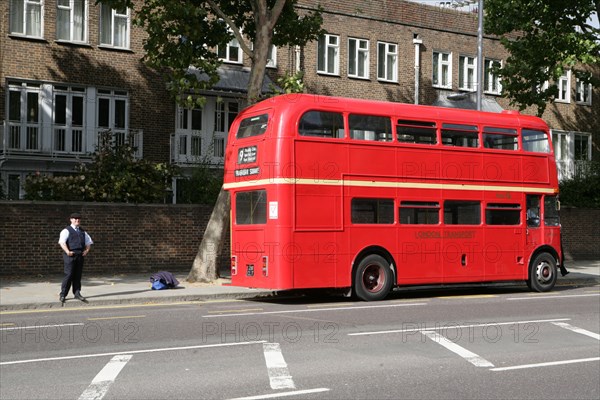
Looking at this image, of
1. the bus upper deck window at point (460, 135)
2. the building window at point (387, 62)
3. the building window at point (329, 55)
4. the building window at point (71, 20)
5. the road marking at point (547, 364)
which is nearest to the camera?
the road marking at point (547, 364)

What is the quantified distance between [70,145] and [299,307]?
52.6 feet

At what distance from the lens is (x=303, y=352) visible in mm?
10578

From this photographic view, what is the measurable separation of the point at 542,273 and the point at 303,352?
12.1m

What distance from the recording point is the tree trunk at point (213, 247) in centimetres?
2120

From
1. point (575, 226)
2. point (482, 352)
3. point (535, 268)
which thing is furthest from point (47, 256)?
point (575, 226)

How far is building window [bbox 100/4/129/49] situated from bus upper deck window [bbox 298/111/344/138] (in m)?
15.4

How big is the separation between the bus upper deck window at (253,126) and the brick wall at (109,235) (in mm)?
7123

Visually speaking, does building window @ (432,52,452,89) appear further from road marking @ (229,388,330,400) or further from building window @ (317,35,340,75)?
road marking @ (229,388,330,400)

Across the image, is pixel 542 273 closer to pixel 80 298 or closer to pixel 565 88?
pixel 80 298

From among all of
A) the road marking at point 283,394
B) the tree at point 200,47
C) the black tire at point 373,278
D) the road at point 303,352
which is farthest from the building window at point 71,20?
the road marking at point 283,394

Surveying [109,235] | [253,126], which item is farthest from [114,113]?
[253,126]

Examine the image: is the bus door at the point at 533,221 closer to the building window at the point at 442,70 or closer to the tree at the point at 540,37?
the tree at the point at 540,37

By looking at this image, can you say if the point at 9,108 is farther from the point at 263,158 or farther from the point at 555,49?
the point at 555,49

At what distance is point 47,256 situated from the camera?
2273cm
